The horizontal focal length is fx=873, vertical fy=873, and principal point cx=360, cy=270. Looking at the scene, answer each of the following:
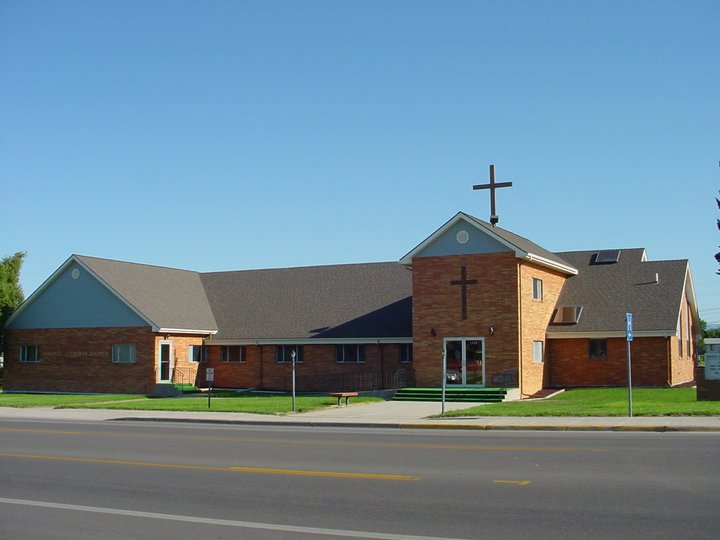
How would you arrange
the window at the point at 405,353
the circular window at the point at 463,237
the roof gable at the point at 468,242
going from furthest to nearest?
the window at the point at 405,353 → the circular window at the point at 463,237 → the roof gable at the point at 468,242

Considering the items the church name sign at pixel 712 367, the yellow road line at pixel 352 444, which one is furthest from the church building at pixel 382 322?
the yellow road line at pixel 352 444

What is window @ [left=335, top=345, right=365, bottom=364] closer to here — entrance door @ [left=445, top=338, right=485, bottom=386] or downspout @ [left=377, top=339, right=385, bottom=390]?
downspout @ [left=377, top=339, right=385, bottom=390]

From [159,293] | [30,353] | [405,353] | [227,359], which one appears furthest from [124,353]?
[405,353]

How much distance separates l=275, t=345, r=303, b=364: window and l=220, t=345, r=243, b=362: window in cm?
228

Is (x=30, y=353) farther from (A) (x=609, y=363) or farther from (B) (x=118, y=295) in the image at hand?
(A) (x=609, y=363)

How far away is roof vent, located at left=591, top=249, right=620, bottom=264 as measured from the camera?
4322cm

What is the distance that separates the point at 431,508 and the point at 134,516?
3660mm

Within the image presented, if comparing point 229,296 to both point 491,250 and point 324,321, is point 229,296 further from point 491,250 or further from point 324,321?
point 491,250

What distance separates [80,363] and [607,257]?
26.8 metres

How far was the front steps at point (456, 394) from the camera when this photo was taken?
3322 cm

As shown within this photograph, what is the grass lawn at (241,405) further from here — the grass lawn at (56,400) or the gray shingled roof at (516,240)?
the gray shingled roof at (516,240)

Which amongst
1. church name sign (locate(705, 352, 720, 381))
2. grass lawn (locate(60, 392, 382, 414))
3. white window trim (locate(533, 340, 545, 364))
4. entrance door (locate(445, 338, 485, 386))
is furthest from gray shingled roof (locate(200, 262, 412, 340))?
church name sign (locate(705, 352, 720, 381))

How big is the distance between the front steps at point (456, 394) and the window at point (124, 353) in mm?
14156

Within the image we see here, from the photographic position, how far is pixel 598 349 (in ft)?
126
